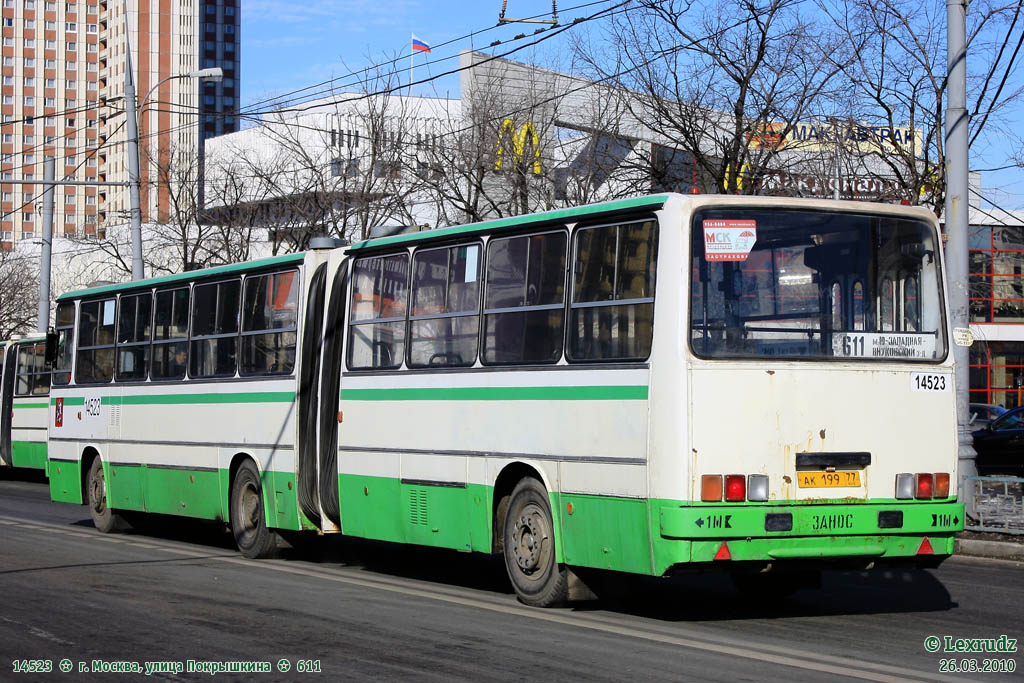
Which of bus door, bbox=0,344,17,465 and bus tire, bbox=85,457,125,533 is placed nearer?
bus tire, bbox=85,457,125,533

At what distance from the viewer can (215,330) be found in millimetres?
15906

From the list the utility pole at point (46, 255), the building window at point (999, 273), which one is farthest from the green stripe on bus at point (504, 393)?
the building window at point (999, 273)

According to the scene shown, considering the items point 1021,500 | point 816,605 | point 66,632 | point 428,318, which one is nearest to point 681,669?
point 816,605

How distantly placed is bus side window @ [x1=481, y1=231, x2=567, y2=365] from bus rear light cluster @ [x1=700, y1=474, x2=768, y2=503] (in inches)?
70.6

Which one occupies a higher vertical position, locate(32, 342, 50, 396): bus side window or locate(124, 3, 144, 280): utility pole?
locate(124, 3, 144, 280): utility pole

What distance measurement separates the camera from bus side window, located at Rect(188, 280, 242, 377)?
614 inches

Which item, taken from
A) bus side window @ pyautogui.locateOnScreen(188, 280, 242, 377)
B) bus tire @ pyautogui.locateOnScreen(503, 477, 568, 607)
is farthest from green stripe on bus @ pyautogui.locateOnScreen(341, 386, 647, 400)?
bus side window @ pyautogui.locateOnScreen(188, 280, 242, 377)

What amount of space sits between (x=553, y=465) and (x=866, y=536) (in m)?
2.34

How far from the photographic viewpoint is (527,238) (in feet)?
36.7

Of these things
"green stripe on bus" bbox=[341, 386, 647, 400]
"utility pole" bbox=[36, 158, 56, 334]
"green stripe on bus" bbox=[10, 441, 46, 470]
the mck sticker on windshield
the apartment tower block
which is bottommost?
"green stripe on bus" bbox=[10, 441, 46, 470]

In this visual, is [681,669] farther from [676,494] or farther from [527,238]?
[527,238]

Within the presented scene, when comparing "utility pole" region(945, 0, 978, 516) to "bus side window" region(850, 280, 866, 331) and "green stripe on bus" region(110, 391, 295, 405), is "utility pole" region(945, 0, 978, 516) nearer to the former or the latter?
"bus side window" region(850, 280, 866, 331)

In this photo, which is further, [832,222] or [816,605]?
[816,605]

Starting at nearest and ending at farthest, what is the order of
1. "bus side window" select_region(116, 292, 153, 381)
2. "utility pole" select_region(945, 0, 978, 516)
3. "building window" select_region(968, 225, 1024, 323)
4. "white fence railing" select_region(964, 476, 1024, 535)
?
"white fence railing" select_region(964, 476, 1024, 535) < "utility pole" select_region(945, 0, 978, 516) < "bus side window" select_region(116, 292, 153, 381) < "building window" select_region(968, 225, 1024, 323)
